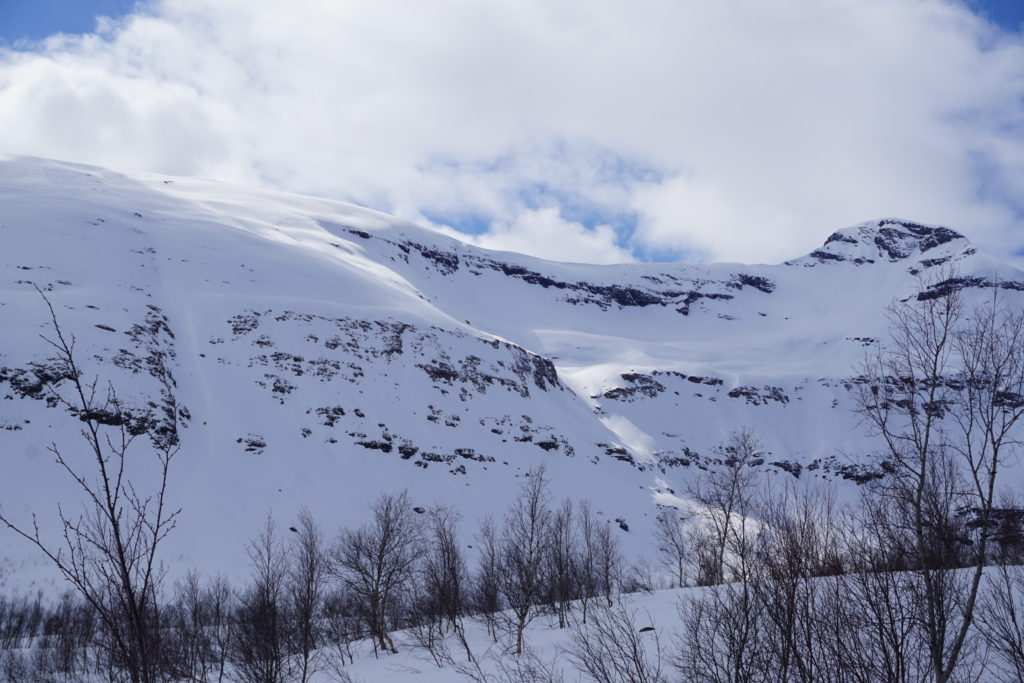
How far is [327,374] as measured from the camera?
62.3m

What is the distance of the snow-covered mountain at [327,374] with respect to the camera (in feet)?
151

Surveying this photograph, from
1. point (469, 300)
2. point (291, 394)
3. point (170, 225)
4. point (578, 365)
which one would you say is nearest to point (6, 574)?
point (291, 394)

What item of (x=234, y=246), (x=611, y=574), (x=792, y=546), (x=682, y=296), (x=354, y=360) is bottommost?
(x=611, y=574)

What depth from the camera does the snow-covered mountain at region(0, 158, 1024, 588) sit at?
1815 inches

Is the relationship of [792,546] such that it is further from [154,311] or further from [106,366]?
[154,311]

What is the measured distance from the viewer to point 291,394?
58094 millimetres

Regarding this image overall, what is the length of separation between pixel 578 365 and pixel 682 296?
220 feet

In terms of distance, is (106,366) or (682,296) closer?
(106,366)

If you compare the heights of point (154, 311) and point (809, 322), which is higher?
point (809, 322)

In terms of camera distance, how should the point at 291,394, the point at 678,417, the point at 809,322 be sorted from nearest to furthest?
1. the point at 291,394
2. the point at 678,417
3. the point at 809,322

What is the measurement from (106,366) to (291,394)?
15517mm

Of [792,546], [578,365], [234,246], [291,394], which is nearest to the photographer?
[792,546]

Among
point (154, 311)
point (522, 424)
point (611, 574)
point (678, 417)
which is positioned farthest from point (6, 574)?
point (678, 417)

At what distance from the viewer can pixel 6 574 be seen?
32.0m
